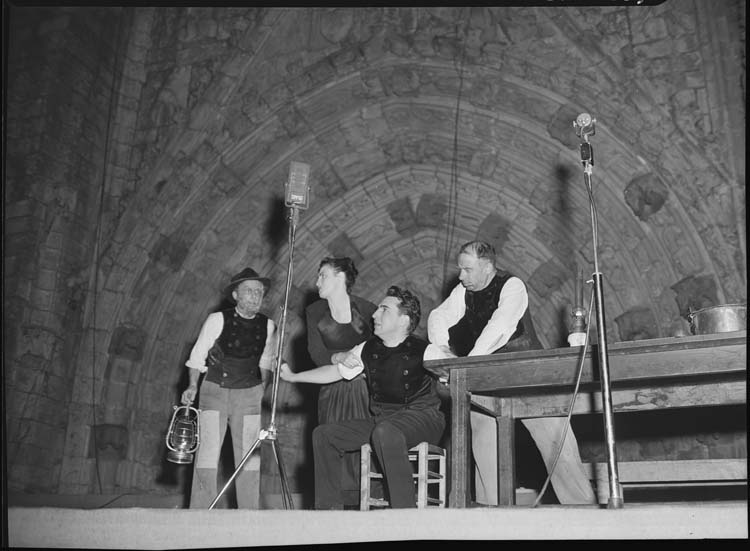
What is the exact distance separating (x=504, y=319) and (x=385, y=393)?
83 centimetres

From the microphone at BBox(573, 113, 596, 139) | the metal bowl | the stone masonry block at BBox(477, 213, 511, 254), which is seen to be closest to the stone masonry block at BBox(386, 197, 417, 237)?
the stone masonry block at BBox(477, 213, 511, 254)

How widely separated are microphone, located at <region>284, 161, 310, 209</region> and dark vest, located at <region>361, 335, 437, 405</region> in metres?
0.99

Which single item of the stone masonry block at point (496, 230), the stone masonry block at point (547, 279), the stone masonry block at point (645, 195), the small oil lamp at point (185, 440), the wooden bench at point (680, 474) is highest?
the stone masonry block at point (496, 230)

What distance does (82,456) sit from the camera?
710 cm

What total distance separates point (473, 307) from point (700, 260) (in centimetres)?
Answer: 269

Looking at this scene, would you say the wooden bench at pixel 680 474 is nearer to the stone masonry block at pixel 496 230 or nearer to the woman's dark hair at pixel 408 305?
the woman's dark hair at pixel 408 305

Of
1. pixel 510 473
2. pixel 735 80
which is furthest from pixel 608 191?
pixel 510 473

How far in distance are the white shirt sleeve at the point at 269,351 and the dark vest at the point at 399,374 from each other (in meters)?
1.06

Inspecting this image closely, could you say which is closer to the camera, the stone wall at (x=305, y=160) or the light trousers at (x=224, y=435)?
the light trousers at (x=224, y=435)

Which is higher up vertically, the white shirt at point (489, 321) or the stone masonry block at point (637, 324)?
the stone masonry block at point (637, 324)

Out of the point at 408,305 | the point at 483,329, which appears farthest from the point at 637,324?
the point at 408,305

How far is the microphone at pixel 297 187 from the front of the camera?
4.43 m

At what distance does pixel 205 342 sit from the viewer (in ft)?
17.4

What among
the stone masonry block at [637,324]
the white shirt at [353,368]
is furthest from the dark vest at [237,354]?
the stone masonry block at [637,324]
